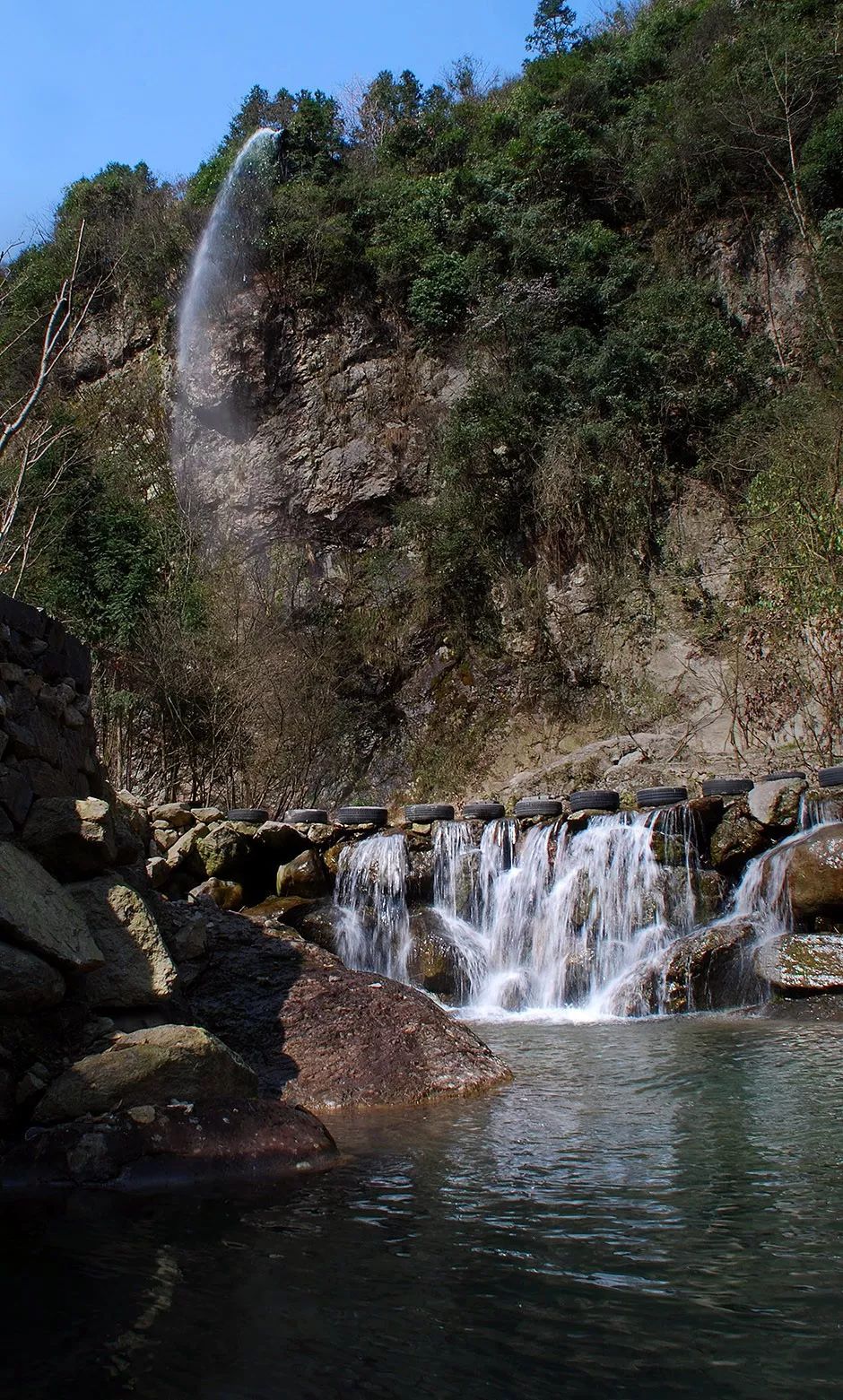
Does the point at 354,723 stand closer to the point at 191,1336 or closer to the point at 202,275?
the point at 202,275

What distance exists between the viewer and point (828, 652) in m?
13.7

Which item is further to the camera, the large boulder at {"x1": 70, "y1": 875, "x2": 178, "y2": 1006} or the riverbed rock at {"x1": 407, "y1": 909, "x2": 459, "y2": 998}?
the riverbed rock at {"x1": 407, "y1": 909, "x2": 459, "y2": 998}

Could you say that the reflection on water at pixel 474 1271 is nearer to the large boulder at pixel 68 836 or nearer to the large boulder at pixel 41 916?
the large boulder at pixel 41 916

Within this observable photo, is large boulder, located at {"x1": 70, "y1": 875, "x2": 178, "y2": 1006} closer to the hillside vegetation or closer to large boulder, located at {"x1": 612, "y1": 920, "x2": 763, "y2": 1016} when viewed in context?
large boulder, located at {"x1": 612, "y1": 920, "x2": 763, "y2": 1016}

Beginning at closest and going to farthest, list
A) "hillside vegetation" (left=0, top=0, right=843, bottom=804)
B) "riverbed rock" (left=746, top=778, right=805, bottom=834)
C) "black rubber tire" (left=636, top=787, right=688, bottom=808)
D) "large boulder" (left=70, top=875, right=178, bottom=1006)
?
"large boulder" (left=70, top=875, right=178, bottom=1006)
"riverbed rock" (left=746, top=778, right=805, bottom=834)
"black rubber tire" (left=636, top=787, right=688, bottom=808)
"hillside vegetation" (left=0, top=0, right=843, bottom=804)

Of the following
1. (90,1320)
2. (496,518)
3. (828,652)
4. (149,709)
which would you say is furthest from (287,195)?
(90,1320)

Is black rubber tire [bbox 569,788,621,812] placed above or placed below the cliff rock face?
below

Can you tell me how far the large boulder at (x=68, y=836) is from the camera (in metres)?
5.19

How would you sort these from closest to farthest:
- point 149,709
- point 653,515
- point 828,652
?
1. point 828,652
2. point 149,709
3. point 653,515

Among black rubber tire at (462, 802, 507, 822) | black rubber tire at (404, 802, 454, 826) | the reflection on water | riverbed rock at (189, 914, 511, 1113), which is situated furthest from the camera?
black rubber tire at (404, 802, 454, 826)

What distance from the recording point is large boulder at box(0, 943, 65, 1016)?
4.40 meters

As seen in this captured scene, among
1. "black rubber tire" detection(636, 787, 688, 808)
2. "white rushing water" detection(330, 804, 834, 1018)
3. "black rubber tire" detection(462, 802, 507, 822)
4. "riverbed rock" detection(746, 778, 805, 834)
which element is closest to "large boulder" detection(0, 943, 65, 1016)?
"white rushing water" detection(330, 804, 834, 1018)

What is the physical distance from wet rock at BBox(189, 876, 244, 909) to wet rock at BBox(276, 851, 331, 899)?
0.50 meters

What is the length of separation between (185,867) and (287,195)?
16.0m
